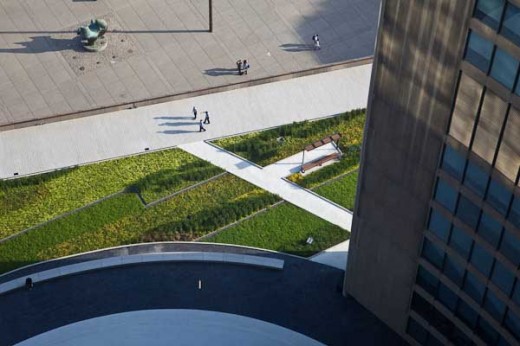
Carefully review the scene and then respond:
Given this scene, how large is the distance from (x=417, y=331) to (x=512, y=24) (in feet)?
70.1

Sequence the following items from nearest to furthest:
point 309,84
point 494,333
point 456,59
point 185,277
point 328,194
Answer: point 456,59 → point 494,333 → point 185,277 → point 328,194 → point 309,84

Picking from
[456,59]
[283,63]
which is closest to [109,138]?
[283,63]

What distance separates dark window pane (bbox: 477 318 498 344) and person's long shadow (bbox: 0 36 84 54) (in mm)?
37782

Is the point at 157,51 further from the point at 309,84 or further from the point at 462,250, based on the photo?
the point at 462,250

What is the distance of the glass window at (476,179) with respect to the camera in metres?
40.2

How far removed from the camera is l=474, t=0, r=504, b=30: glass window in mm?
35125

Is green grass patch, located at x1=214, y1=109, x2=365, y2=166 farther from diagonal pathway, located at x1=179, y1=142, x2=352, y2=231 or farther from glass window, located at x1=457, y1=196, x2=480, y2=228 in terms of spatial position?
glass window, located at x1=457, y1=196, x2=480, y2=228

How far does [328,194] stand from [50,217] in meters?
17.4

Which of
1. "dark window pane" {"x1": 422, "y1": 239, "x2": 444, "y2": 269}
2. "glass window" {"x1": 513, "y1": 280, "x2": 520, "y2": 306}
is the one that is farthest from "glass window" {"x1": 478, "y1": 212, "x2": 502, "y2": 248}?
"dark window pane" {"x1": 422, "y1": 239, "x2": 444, "y2": 269}

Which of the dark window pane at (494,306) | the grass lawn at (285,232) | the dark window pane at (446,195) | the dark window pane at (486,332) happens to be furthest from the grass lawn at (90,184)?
the dark window pane at (494,306)

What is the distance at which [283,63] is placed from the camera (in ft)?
230

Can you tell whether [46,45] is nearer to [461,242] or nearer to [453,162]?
[461,242]

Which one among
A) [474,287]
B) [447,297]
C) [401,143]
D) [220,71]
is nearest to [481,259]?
[474,287]

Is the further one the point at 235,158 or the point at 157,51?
the point at 157,51
